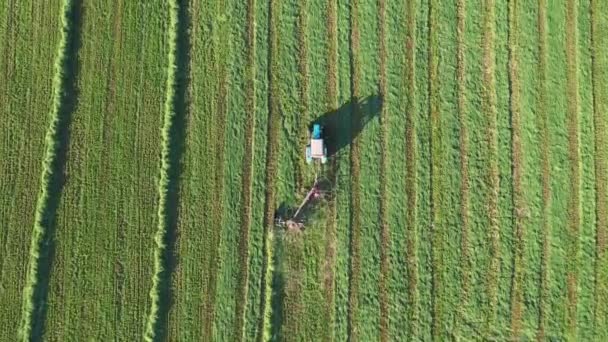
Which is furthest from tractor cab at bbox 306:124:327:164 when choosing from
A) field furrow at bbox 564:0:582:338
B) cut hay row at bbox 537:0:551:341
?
field furrow at bbox 564:0:582:338

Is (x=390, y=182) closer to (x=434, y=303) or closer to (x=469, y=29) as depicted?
(x=434, y=303)

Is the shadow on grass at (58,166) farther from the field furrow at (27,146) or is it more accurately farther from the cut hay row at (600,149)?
the cut hay row at (600,149)

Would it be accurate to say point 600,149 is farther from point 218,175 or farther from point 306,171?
point 218,175

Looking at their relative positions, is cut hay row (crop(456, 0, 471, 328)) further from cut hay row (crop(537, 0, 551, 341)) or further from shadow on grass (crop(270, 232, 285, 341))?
shadow on grass (crop(270, 232, 285, 341))

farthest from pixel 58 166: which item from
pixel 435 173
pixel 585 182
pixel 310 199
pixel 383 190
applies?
pixel 585 182

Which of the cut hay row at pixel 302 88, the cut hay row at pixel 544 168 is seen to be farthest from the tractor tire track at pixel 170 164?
the cut hay row at pixel 544 168

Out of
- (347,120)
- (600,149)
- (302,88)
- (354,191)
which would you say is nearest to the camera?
(600,149)

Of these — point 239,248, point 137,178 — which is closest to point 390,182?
point 239,248
